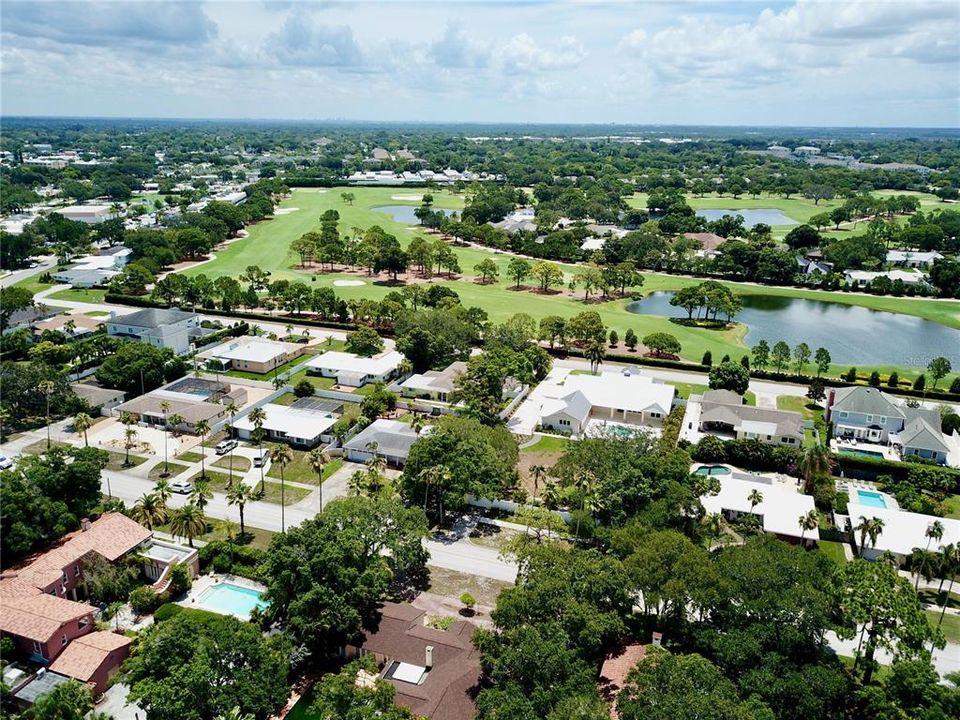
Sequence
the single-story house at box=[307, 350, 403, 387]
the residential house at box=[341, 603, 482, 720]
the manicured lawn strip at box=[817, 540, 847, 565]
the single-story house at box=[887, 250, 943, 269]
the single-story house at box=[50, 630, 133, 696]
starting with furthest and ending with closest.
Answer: the single-story house at box=[887, 250, 943, 269]
the single-story house at box=[307, 350, 403, 387]
the manicured lawn strip at box=[817, 540, 847, 565]
the single-story house at box=[50, 630, 133, 696]
the residential house at box=[341, 603, 482, 720]

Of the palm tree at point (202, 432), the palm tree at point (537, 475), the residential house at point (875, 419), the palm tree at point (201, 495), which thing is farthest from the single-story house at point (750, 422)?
the palm tree at point (202, 432)

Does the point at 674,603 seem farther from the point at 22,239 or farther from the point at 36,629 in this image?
the point at 22,239

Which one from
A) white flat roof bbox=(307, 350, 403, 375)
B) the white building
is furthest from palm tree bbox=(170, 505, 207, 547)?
the white building

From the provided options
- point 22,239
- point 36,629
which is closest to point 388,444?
point 36,629

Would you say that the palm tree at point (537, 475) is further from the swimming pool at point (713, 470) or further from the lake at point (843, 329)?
the lake at point (843, 329)

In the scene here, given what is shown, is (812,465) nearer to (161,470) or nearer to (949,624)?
(949,624)

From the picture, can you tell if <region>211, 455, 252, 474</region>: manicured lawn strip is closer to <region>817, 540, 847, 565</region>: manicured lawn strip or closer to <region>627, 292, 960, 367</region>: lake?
<region>817, 540, 847, 565</region>: manicured lawn strip

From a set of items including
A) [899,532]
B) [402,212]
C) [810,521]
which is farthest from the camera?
[402,212]

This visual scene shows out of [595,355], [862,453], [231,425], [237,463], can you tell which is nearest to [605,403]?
[595,355]
